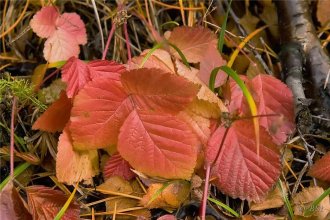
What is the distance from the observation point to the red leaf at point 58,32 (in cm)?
114

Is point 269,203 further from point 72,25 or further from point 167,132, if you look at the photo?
point 72,25

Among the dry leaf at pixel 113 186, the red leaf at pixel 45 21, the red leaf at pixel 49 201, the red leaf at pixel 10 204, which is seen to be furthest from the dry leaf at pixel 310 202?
the red leaf at pixel 45 21

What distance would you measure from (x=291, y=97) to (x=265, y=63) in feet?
0.69

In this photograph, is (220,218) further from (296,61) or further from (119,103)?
(296,61)

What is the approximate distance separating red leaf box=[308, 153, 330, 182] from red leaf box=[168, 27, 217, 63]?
36cm

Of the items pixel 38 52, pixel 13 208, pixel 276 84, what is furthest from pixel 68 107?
pixel 276 84

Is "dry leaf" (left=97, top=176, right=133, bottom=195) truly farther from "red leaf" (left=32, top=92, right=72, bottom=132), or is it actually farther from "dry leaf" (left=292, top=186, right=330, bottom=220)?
"dry leaf" (left=292, top=186, right=330, bottom=220)

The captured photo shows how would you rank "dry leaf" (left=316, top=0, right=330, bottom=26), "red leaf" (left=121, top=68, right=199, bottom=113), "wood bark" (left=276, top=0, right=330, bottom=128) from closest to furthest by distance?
"red leaf" (left=121, top=68, right=199, bottom=113) → "wood bark" (left=276, top=0, right=330, bottom=128) → "dry leaf" (left=316, top=0, right=330, bottom=26)

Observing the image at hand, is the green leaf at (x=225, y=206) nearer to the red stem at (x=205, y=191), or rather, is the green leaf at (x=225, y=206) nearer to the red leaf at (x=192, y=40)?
the red stem at (x=205, y=191)

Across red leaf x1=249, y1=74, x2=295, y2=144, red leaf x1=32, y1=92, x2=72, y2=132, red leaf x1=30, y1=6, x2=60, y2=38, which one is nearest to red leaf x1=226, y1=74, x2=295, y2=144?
red leaf x1=249, y1=74, x2=295, y2=144

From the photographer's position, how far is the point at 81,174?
39.8 inches

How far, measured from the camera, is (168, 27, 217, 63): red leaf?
1.10 m

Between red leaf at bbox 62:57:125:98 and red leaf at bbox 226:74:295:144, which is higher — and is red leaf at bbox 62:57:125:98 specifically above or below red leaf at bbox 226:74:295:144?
above

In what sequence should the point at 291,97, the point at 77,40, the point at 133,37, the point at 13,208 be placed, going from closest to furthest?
the point at 13,208 < the point at 291,97 < the point at 77,40 < the point at 133,37
